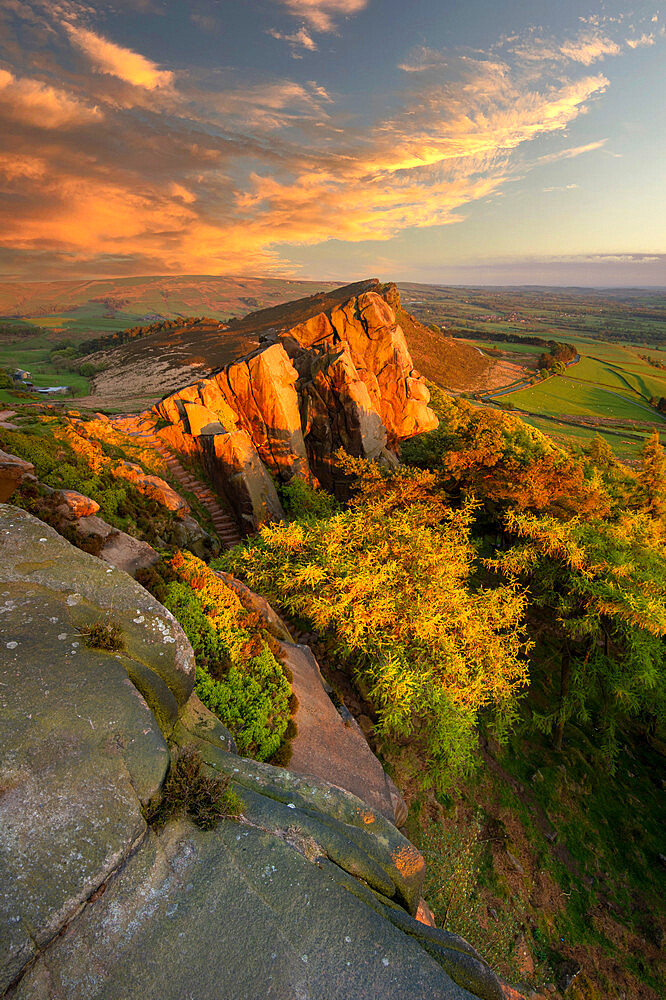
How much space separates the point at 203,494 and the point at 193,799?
34.4 metres

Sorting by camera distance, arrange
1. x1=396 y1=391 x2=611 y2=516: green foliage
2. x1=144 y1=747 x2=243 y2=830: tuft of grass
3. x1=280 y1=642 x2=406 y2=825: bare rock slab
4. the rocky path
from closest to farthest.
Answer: x1=144 y1=747 x2=243 y2=830: tuft of grass
x1=280 y1=642 x2=406 y2=825: bare rock slab
x1=396 y1=391 x2=611 y2=516: green foliage
the rocky path

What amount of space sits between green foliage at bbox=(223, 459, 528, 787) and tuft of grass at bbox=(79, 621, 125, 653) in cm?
924

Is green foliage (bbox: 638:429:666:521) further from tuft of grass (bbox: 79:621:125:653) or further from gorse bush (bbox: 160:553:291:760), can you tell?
tuft of grass (bbox: 79:621:125:653)

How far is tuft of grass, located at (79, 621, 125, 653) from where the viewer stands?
849cm

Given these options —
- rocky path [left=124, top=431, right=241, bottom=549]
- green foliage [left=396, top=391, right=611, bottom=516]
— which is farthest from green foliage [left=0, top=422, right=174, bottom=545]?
green foliage [left=396, top=391, right=611, bottom=516]

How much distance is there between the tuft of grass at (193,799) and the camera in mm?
6820

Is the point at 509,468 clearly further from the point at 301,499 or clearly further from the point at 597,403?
the point at 597,403

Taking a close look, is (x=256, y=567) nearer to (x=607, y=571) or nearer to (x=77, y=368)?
(x=607, y=571)

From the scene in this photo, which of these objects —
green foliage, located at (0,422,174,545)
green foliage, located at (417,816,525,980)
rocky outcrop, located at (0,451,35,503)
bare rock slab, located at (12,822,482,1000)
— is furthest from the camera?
green foliage, located at (0,422,174,545)

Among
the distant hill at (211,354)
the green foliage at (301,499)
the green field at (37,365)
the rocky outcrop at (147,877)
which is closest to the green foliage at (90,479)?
the rocky outcrop at (147,877)

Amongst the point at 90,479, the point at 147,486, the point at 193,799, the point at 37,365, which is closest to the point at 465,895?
the point at 193,799

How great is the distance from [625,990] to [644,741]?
Answer: 14.4 meters

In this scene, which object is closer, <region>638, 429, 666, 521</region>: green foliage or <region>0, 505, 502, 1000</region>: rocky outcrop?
<region>0, 505, 502, 1000</region>: rocky outcrop

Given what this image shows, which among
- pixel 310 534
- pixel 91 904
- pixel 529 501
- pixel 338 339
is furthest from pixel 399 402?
pixel 91 904
